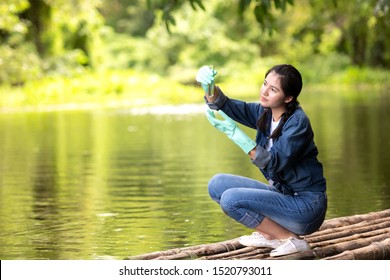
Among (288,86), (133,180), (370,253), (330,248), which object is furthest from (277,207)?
(133,180)

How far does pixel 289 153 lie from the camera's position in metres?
5.75

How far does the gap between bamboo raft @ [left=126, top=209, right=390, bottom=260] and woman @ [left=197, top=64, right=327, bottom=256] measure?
3.7 inches

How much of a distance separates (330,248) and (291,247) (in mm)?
264

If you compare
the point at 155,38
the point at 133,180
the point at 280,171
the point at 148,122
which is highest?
the point at 155,38

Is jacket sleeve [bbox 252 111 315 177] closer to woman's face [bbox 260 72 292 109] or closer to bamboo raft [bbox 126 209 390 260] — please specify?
woman's face [bbox 260 72 292 109]

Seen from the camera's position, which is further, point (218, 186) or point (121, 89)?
point (121, 89)

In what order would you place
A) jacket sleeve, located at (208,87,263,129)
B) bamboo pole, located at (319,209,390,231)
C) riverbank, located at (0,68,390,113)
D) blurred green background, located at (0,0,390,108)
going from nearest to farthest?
jacket sleeve, located at (208,87,263,129), bamboo pole, located at (319,209,390,231), blurred green background, located at (0,0,390,108), riverbank, located at (0,68,390,113)

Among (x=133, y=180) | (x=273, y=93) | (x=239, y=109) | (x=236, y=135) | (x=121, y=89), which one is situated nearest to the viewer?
(x=236, y=135)

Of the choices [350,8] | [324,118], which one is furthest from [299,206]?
[350,8]

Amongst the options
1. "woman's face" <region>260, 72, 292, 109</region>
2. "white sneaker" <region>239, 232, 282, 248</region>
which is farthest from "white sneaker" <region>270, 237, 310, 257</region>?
"woman's face" <region>260, 72, 292, 109</region>

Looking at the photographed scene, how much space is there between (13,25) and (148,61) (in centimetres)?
2112

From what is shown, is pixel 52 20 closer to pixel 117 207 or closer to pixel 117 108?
pixel 117 108

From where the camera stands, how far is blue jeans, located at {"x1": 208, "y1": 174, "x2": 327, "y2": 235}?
19.7ft

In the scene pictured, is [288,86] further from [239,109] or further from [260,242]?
[260,242]
